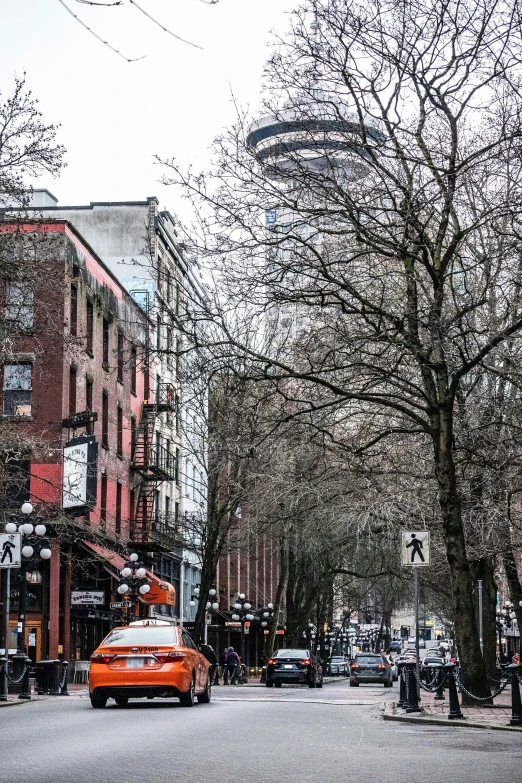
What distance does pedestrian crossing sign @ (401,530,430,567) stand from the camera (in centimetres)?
2261

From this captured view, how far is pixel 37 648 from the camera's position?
39531mm

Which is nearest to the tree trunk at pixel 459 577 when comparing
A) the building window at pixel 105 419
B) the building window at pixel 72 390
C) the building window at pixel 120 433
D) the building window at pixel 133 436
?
the building window at pixel 72 390

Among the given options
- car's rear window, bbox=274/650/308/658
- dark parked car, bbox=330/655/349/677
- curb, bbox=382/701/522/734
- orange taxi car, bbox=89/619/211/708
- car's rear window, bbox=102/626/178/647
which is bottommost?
dark parked car, bbox=330/655/349/677

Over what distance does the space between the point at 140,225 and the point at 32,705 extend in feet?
124

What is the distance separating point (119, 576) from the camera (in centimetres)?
4428

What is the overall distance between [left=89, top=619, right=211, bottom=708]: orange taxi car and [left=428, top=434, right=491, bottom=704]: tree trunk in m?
5.05

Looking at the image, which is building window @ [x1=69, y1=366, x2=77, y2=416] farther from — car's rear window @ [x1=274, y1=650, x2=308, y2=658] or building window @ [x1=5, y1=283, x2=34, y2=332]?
building window @ [x1=5, y1=283, x2=34, y2=332]

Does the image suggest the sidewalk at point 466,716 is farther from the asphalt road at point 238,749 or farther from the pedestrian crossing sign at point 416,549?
the pedestrian crossing sign at point 416,549

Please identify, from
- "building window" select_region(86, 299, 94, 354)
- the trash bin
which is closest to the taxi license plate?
the trash bin

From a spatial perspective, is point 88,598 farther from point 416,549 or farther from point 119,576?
point 416,549

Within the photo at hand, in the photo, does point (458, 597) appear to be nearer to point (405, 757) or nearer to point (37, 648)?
point (405, 757)

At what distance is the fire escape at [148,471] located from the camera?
51438mm

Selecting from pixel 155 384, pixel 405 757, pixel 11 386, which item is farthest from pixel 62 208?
pixel 405 757

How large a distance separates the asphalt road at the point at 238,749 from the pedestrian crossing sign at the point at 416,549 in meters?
3.14
